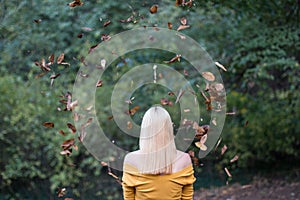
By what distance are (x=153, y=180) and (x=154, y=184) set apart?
0.02 meters

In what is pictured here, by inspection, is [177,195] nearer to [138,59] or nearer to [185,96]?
[185,96]

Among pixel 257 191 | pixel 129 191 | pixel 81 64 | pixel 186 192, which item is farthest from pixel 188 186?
pixel 257 191

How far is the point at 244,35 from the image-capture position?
18.6 feet

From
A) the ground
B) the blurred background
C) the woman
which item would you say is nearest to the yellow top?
the woman

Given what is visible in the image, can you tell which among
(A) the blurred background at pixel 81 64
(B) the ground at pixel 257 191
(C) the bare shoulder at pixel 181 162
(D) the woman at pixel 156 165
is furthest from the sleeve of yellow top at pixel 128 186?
(B) the ground at pixel 257 191

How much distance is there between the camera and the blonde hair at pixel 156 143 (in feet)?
7.20

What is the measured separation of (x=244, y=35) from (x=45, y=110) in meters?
2.37

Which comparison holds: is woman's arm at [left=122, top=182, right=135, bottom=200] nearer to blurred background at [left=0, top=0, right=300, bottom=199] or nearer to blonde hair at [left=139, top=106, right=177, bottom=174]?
blonde hair at [left=139, top=106, right=177, bottom=174]

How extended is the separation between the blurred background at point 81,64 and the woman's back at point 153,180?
2.12 metres

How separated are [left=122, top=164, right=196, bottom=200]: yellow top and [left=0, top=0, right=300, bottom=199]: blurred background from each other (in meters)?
2.13

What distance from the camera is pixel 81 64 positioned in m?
5.02

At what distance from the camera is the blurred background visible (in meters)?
4.89

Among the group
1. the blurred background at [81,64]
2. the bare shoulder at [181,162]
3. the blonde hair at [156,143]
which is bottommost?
the blurred background at [81,64]

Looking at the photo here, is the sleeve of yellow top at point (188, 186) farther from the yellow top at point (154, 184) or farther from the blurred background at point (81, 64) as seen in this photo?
the blurred background at point (81, 64)
